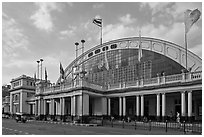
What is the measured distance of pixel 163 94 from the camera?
3719 centimetres

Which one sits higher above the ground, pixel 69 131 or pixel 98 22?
pixel 98 22

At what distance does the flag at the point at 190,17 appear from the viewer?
37.2 metres

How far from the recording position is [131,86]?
4247cm

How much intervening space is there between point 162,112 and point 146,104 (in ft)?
25.7

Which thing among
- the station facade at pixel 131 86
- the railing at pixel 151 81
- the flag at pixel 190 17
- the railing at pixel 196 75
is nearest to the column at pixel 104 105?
the station facade at pixel 131 86

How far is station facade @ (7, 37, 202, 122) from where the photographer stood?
1453 inches

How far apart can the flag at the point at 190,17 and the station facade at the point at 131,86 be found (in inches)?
245

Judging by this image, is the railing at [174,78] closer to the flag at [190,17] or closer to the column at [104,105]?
the flag at [190,17]

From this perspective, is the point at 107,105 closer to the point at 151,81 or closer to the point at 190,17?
the point at 151,81

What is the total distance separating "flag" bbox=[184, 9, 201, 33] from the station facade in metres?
6.23

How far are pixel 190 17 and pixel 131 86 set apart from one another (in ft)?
44.9

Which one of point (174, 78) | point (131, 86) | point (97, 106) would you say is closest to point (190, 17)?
point (174, 78)

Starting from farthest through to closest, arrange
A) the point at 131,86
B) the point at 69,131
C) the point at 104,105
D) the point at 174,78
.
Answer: the point at 104,105 → the point at 131,86 → the point at 174,78 → the point at 69,131

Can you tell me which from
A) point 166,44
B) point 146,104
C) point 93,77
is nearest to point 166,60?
point 166,44
